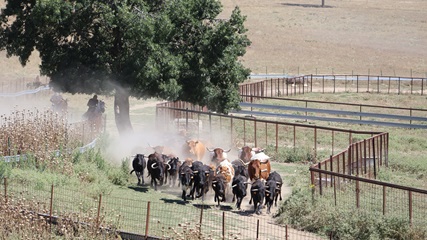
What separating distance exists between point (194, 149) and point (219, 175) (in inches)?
202

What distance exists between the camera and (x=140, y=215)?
22.0 meters

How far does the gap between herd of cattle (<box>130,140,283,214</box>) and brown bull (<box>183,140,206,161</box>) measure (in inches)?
42.3

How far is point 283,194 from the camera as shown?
91.0 ft

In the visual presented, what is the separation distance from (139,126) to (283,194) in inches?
555

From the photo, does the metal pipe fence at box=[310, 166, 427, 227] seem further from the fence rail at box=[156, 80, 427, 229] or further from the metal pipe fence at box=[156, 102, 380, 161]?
the metal pipe fence at box=[156, 102, 380, 161]

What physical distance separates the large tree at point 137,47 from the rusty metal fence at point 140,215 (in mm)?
7752

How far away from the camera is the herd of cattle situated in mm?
24906

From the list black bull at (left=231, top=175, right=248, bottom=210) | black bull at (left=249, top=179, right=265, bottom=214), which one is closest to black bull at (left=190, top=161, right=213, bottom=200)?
black bull at (left=231, top=175, right=248, bottom=210)

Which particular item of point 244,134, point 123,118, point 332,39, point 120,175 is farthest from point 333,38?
point 120,175

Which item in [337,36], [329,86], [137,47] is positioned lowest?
[329,86]

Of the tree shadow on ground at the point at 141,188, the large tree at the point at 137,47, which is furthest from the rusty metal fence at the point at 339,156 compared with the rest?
the tree shadow on ground at the point at 141,188

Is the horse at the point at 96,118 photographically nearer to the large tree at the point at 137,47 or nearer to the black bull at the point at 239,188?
the large tree at the point at 137,47

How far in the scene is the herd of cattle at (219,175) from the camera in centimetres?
2491

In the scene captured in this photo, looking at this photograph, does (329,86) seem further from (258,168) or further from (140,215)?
(140,215)
